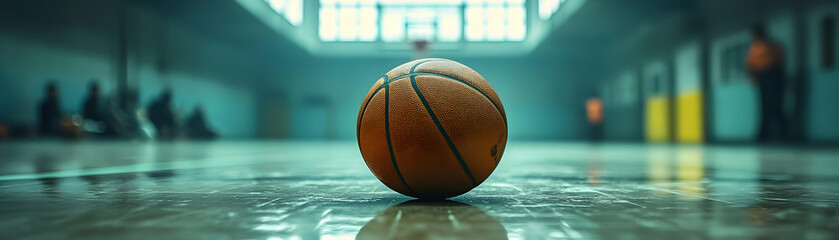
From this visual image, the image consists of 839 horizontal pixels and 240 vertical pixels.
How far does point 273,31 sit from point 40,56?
27.0 ft

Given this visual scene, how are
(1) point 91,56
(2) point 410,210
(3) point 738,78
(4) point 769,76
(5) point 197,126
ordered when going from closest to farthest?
(2) point 410,210 < (4) point 769,76 < (3) point 738,78 < (1) point 91,56 < (5) point 197,126

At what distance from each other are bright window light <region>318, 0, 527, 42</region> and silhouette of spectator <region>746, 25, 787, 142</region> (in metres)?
13.8

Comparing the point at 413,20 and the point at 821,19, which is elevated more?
the point at 413,20

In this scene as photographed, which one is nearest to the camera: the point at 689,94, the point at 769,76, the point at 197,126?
the point at 769,76

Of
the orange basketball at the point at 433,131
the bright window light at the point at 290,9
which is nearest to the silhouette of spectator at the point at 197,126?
the bright window light at the point at 290,9

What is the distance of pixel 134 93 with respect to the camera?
51.3 feet

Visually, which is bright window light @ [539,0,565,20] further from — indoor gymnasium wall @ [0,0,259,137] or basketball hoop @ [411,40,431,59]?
indoor gymnasium wall @ [0,0,259,137]

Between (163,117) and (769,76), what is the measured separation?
14033 millimetres

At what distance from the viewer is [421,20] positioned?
75.4 ft

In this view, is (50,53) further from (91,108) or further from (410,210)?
(410,210)

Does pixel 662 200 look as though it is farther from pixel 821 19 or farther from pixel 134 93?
pixel 134 93

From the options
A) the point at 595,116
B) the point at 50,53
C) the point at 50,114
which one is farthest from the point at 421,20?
the point at 50,114

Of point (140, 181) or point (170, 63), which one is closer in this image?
point (140, 181)

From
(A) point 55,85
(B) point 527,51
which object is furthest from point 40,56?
(B) point 527,51
